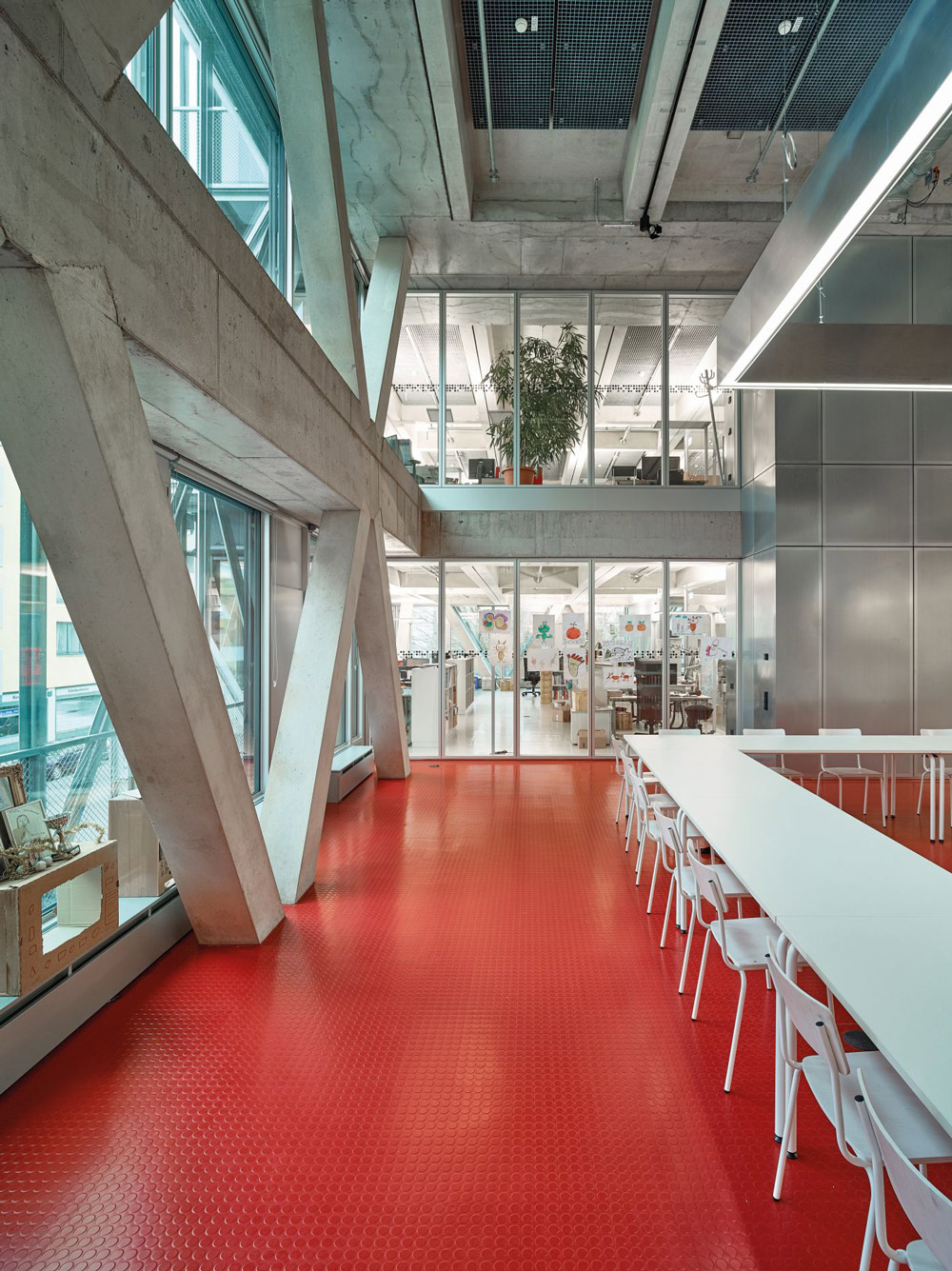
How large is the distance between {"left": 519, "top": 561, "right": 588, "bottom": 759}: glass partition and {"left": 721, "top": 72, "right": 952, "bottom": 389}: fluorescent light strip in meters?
6.01

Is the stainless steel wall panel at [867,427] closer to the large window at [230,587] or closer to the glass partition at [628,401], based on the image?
the glass partition at [628,401]

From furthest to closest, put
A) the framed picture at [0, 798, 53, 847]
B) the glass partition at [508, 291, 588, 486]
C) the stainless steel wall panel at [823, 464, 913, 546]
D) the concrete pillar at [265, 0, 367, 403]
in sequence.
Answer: the glass partition at [508, 291, 588, 486]
the stainless steel wall panel at [823, 464, 913, 546]
the concrete pillar at [265, 0, 367, 403]
the framed picture at [0, 798, 53, 847]

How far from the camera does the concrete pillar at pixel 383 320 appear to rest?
7.57 meters

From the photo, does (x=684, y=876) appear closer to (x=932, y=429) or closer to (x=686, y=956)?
(x=686, y=956)

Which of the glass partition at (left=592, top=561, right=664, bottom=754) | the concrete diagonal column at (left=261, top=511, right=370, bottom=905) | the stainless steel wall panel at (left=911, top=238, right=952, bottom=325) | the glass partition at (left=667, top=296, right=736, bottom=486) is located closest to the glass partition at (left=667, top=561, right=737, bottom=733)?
the glass partition at (left=592, top=561, right=664, bottom=754)

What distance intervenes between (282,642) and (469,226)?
519cm

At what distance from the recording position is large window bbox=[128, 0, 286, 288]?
179 inches

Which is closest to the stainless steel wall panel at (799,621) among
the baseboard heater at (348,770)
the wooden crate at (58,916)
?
the baseboard heater at (348,770)

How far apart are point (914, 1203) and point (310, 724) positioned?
4.58 metres

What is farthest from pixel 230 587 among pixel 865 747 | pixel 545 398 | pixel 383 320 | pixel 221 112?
pixel 545 398

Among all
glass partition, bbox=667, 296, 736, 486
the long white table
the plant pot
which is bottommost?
the long white table

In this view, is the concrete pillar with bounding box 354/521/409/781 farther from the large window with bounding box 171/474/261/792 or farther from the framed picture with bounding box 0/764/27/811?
the framed picture with bounding box 0/764/27/811

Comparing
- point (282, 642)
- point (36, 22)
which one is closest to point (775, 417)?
point (282, 642)

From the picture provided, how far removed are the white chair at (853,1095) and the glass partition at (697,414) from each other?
30.4ft
